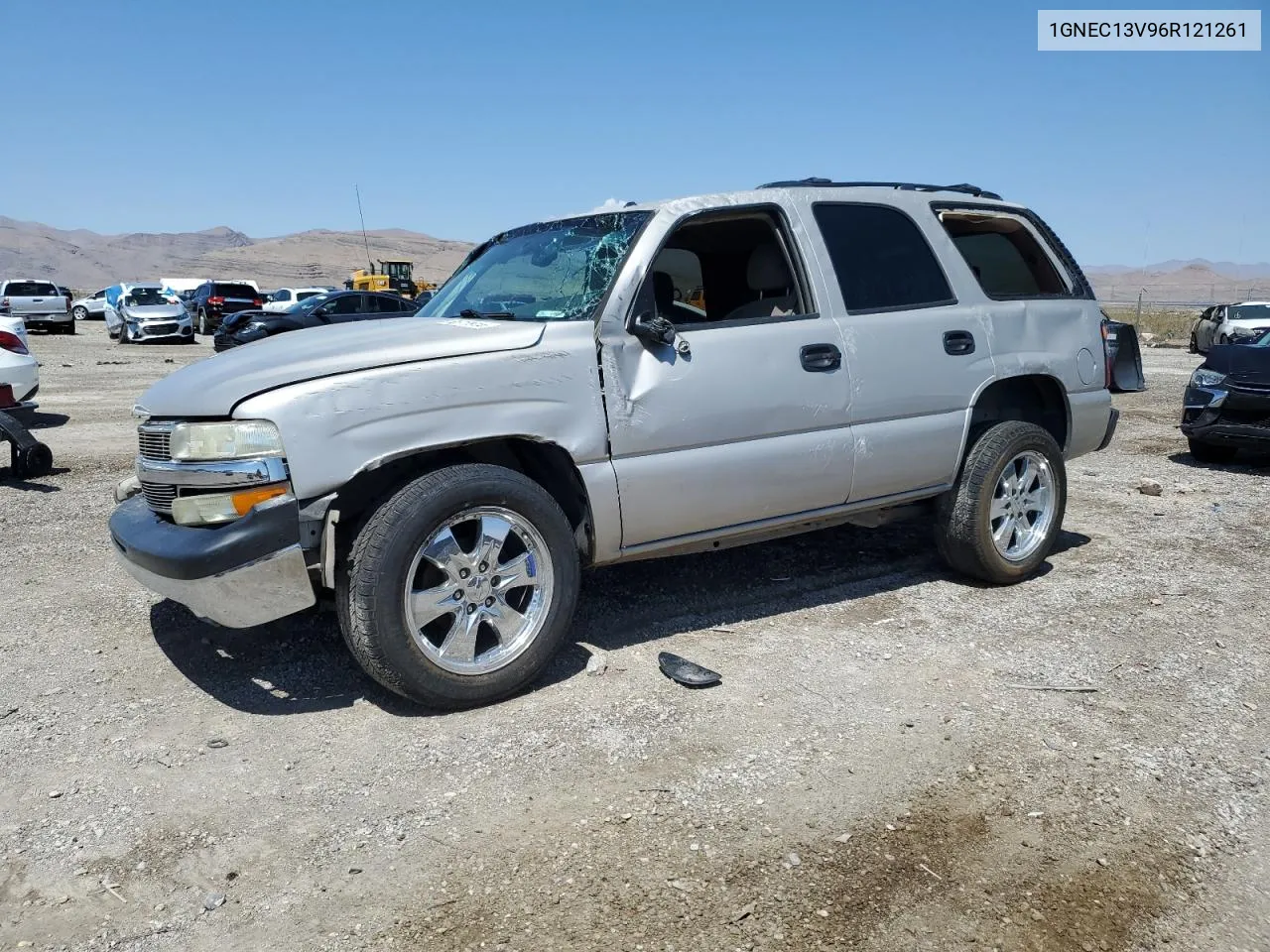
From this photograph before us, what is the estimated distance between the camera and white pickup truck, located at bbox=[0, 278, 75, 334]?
107ft

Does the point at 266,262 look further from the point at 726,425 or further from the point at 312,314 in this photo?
the point at 726,425

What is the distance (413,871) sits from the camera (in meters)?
2.81

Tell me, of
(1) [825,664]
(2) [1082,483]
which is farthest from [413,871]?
(2) [1082,483]

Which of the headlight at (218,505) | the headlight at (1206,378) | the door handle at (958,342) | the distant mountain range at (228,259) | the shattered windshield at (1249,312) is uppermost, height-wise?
the distant mountain range at (228,259)

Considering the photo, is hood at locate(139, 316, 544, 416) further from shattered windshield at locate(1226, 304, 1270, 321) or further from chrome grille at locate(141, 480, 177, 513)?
shattered windshield at locate(1226, 304, 1270, 321)

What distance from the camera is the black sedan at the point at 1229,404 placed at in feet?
27.8

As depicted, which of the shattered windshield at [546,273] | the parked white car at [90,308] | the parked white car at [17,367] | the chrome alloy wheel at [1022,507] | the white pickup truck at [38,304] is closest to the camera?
the shattered windshield at [546,273]

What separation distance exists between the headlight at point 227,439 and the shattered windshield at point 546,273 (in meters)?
1.25

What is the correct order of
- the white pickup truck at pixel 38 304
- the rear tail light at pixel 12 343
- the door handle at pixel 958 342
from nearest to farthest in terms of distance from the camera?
the door handle at pixel 958 342 → the rear tail light at pixel 12 343 → the white pickup truck at pixel 38 304

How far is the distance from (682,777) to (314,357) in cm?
199

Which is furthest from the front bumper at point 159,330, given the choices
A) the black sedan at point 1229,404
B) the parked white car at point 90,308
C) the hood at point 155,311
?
the black sedan at point 1229,404

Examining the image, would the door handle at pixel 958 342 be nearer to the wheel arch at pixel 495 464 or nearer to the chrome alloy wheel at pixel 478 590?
the wheel arch at pixel 495 464

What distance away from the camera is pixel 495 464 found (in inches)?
155

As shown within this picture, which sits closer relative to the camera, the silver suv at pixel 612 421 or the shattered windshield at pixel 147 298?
the silver suv at pixel 612 421
